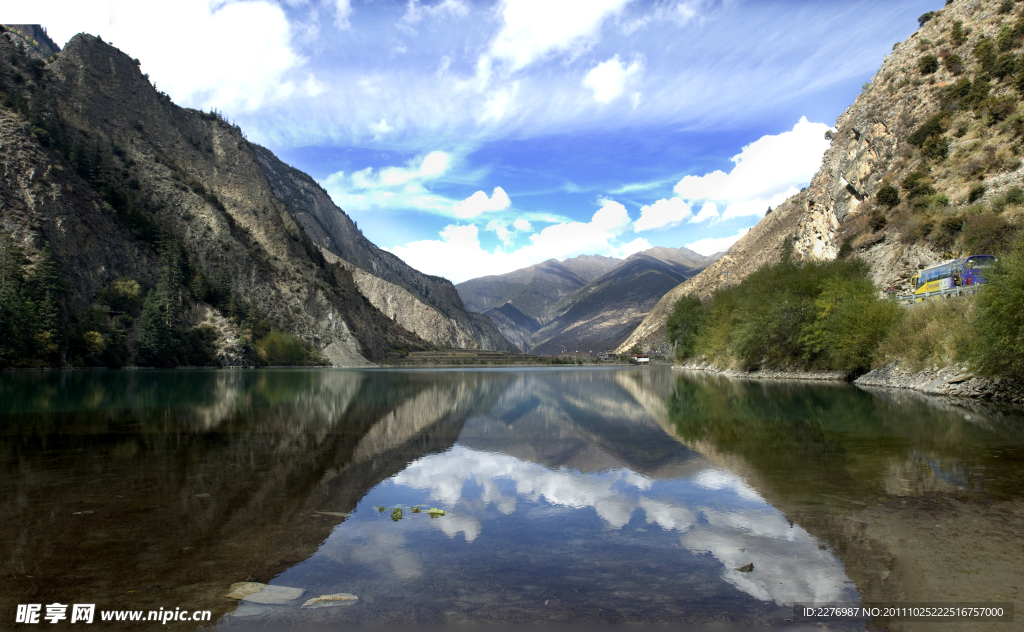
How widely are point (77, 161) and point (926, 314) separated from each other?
4617 inches

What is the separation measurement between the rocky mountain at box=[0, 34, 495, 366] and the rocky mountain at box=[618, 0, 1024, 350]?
92973 mm

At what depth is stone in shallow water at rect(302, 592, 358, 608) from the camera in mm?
6223

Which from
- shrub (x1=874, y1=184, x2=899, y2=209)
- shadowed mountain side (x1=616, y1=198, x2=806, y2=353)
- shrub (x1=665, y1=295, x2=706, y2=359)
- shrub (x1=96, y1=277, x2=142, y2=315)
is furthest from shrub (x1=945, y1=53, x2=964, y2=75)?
shrub (x1=96, y1=277, x2=142, y2=315)

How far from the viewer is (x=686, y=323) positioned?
105562 millimetres

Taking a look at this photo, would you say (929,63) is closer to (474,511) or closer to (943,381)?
(943,381)

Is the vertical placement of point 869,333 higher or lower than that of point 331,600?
higher

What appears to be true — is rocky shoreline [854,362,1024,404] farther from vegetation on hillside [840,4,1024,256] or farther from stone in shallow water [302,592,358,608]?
stone in shallow water [302,592,358,608]

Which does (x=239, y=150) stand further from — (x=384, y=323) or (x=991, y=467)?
(x=991, y=467)

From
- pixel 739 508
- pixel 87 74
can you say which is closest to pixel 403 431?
pixel 739 508

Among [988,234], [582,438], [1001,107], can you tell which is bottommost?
[582,438]

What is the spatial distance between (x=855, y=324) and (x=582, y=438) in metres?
35.0

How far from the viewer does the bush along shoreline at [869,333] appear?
80.8ft

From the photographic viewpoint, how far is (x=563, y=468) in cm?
1470

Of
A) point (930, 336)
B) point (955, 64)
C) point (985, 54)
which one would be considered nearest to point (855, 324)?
point (930, 336)
